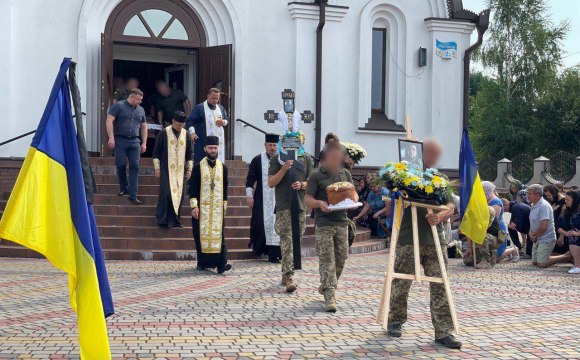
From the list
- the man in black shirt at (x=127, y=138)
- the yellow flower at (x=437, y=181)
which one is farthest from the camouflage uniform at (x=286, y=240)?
the man in black shirt at (x=127, y=138)

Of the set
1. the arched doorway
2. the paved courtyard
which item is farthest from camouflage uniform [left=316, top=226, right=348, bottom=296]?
the arched doorway

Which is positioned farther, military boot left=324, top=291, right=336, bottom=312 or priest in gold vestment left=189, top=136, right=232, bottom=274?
priest in gold vestment left=189, top=136, right=232, bottom=274

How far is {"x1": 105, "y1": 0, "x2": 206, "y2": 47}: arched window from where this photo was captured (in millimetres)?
17406

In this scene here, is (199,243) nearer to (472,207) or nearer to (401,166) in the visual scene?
(472,207)

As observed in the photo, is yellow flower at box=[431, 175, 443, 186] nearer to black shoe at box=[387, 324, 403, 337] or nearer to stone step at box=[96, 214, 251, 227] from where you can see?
black shoe at box=[387, 324, 403, 337]

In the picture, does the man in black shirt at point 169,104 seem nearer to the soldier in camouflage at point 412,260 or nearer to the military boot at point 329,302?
the military boot at point 329,302

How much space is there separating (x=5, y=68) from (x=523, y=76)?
3715 centimetres

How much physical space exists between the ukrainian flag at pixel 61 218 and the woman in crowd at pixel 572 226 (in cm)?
914

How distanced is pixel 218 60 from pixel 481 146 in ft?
118

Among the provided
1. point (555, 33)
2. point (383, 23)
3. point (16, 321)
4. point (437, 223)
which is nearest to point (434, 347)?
point (437, 223)

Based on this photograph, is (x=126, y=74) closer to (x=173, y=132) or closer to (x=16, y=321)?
(x=173, y=132)

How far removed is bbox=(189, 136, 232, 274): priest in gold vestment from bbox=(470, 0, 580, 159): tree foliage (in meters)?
36.6

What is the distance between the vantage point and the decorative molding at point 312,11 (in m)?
18.2

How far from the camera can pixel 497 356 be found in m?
6.11
